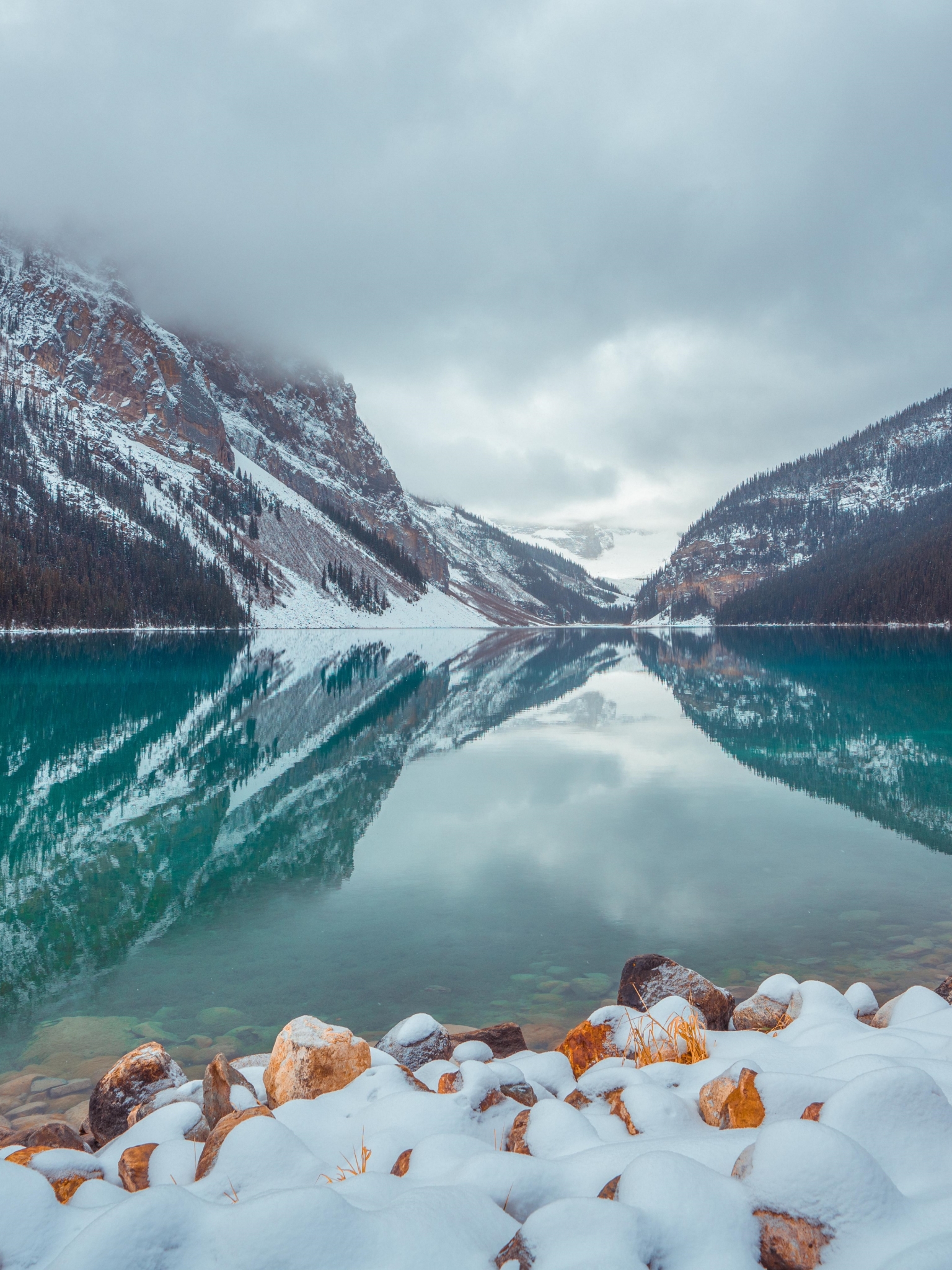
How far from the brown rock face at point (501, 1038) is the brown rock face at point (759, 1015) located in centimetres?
191

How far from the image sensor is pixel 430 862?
468 inches

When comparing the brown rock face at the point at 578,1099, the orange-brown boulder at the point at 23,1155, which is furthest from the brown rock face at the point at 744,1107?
the orange-brown boulder at the point at 23,1155

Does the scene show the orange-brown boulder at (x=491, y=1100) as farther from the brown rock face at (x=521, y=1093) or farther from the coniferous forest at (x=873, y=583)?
the coniferous forest at (x=873, y=583)

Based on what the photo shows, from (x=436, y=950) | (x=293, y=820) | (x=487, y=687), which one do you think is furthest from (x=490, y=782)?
(x=487, y=687)

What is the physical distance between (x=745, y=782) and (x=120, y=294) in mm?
192065

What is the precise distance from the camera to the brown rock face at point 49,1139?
441 centimetres

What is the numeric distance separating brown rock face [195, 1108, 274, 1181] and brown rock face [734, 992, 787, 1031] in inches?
161

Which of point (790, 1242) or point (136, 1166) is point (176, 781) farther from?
point (790, 1242)

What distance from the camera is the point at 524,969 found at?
812cm

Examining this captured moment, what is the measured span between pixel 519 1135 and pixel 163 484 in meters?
144

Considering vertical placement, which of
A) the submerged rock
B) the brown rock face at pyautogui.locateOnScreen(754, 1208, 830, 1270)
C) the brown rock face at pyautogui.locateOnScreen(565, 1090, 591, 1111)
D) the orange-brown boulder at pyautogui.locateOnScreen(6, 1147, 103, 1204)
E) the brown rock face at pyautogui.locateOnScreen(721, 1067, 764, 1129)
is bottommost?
the submerged rock

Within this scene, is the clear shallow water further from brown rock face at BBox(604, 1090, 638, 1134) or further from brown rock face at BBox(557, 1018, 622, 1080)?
brown rock face at BBox(604, 1090, 638, 1134)

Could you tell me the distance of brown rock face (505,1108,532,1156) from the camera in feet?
12.1

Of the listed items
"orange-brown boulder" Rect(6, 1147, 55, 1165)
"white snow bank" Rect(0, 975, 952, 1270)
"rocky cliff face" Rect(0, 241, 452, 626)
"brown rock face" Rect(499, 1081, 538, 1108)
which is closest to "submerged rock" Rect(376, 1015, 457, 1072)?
"white snow bank" Rect(0, 975, 952, 1270)
